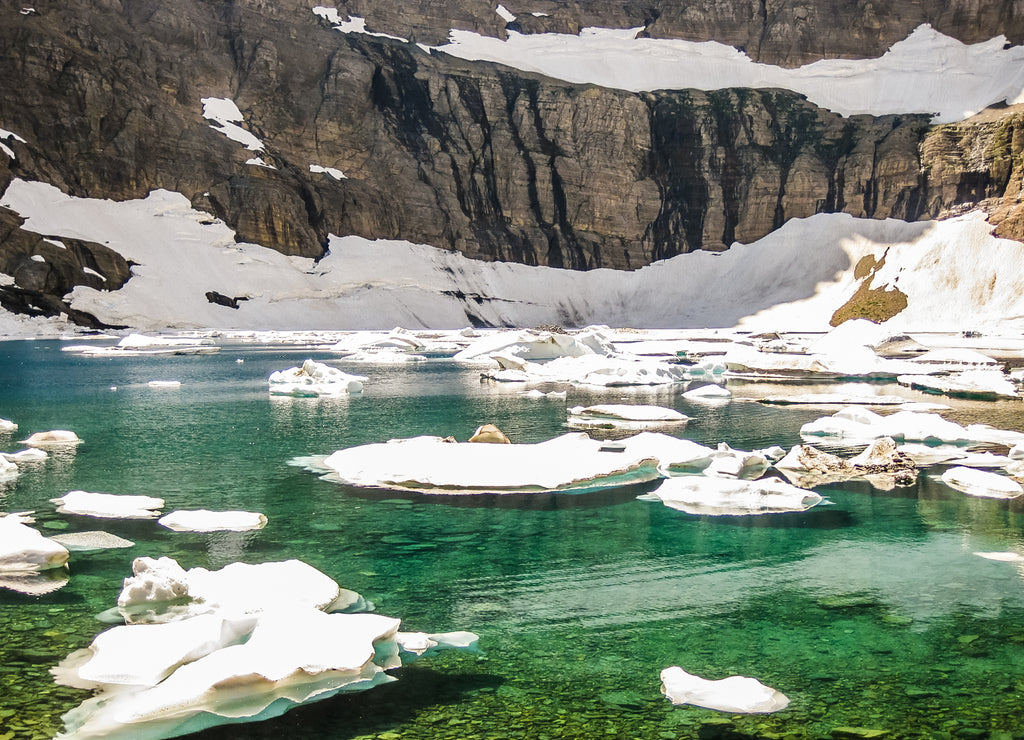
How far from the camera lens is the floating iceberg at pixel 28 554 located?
818 centimetres

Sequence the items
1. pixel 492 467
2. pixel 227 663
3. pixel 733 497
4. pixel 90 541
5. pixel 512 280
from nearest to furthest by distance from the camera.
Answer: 1. pixel 227 663
2. pixel 90 541
3. pixel 733 497
4. pixel 492 467
5. pixel 512 280

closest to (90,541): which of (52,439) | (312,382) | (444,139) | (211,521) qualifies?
(211,521)

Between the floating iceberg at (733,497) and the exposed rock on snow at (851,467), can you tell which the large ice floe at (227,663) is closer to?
the floating iceberg at (733,497)

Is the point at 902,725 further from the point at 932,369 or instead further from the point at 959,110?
the point at 959,110

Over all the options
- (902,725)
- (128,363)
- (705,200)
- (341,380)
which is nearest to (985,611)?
(902,725)

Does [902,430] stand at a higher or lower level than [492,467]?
higher

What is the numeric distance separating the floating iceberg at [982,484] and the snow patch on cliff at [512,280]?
55.1 metres

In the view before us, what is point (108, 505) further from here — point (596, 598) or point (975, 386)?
point (975, 386)

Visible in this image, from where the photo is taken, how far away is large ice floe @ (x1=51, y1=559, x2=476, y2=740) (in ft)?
17.1

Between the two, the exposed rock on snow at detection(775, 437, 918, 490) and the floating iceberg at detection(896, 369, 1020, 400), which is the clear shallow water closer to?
the exposed rock on snow at detection(775, 437, 918, 490)

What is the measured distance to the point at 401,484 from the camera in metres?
12.2

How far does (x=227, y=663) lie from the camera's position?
220 inches

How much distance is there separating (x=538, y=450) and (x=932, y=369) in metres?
23.7

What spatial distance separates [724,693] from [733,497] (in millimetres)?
5494
